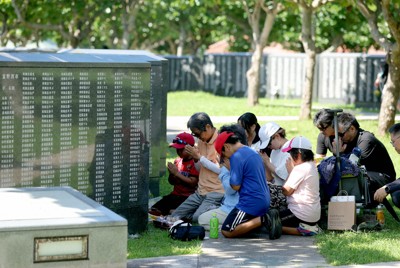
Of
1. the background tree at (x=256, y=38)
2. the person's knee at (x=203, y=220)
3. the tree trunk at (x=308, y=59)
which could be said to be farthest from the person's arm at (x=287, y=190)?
the background tree at (x=256, y=38)

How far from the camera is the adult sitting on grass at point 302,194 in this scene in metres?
10.3

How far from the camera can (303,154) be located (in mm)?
10359

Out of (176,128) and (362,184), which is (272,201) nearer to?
(362,184)

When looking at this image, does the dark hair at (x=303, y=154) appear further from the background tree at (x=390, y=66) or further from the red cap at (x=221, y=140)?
the background tree at (x=390, y=66)

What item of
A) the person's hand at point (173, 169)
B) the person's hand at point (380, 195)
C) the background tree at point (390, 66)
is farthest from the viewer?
the background tree at point (390, 66)

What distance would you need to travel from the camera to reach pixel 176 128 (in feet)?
76.5

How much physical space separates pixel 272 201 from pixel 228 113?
1747 cm

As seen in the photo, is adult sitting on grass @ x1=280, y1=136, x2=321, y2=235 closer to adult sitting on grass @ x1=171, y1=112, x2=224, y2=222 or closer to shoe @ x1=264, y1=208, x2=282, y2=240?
shoe @ x1=264, y1=208, x2=282, y2=240

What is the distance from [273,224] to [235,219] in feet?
1.21

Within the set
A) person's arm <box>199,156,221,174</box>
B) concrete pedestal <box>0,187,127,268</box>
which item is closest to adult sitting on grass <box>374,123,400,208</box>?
person's arm <box>199,156,221,174</box>

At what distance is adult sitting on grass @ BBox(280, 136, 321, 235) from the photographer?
10.3 metres

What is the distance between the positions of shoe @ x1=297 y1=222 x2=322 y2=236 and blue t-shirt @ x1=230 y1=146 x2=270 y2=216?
453 millimetres

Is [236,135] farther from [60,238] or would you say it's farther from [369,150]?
[60,238]

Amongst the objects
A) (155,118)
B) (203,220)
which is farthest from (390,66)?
(203,220)
